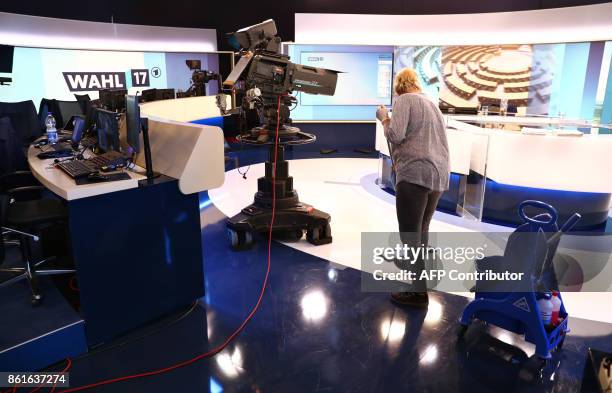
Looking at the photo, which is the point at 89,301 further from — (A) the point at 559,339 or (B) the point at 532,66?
(B) the point at 532,66

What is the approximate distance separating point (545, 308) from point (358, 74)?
626 cm

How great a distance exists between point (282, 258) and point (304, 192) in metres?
1.97

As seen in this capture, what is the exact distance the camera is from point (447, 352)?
7.52 ft

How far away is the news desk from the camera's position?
2232 mm

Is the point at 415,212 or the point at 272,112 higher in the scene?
the point at 272,112

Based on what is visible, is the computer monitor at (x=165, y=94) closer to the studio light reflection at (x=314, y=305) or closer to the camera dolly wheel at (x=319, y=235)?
the camera dolly wheel at (x=319, y=235)

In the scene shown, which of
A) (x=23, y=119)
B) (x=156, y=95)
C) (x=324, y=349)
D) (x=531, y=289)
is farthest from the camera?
(x=156, y=95)

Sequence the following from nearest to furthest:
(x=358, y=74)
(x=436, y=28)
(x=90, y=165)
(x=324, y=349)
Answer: (x=324, y=349), (x=90, y=165), (x=436, y=28), (x=358, y=74)

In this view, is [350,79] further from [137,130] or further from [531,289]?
[531,289]

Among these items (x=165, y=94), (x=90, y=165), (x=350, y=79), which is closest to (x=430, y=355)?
(x=90, y=165)

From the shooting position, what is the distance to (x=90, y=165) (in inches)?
100

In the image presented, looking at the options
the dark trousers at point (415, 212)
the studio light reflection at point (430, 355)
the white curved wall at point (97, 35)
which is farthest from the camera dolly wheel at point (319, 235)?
the white curved wall at point (97, 35)

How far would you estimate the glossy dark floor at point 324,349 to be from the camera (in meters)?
2.07

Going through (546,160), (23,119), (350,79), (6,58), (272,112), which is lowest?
(546,160)
